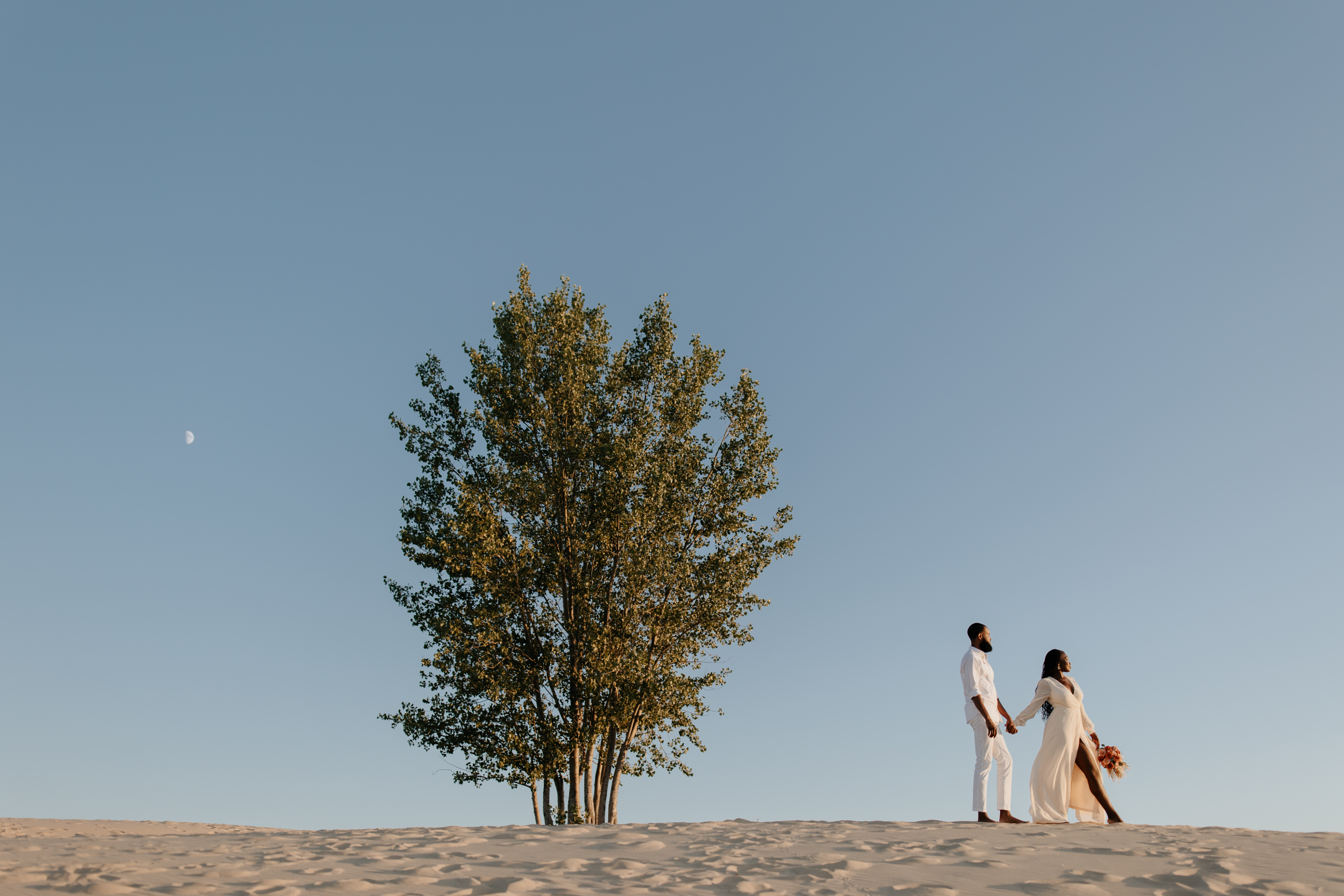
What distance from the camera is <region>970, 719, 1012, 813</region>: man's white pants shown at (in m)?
10.6

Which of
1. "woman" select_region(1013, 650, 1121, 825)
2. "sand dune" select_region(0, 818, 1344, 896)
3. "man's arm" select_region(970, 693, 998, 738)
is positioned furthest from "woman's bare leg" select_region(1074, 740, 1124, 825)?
"man's arm" select_region(970, 693, 998, 738)

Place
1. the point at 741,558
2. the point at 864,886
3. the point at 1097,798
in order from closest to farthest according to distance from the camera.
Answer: the point at 864,886
the point at 1097,798
the point at 741,558

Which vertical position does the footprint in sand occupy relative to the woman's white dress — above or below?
below

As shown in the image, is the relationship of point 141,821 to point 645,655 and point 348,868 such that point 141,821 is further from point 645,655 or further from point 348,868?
point 348,868

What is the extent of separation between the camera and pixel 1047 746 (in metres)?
11.1

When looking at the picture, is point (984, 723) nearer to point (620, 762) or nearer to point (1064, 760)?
point (1064, 760)

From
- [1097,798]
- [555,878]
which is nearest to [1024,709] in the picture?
[1097,798]

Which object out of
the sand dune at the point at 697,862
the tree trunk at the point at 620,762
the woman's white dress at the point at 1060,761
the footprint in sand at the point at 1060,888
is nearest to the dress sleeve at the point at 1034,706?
the woman's white dress at the point at 1060,761

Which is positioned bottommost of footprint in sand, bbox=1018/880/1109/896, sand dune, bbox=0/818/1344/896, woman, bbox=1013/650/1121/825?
footprint in sand, bbox=1018/880/1109/896

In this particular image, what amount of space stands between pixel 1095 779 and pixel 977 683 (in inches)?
71.0

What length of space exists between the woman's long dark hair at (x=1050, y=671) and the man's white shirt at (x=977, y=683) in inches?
26.4

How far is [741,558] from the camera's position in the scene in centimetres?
1942

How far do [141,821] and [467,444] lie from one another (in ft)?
40.9

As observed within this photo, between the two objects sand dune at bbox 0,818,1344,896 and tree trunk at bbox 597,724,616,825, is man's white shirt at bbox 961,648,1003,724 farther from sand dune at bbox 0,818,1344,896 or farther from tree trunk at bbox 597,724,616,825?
tree trunk at bbox 597,724,616,825
